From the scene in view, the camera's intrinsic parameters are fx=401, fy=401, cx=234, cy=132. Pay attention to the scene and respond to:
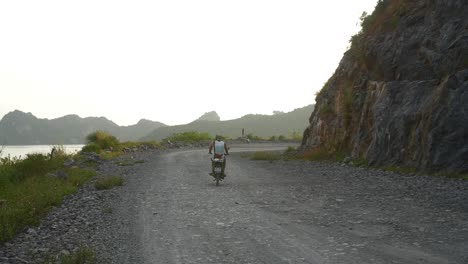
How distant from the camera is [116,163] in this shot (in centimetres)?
2830

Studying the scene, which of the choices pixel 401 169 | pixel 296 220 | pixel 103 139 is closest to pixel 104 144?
pixel 103 139

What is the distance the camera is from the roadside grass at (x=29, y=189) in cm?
1070

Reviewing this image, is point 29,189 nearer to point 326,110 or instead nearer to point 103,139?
point 326,110

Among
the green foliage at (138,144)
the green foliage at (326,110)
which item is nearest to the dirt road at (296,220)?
the green foliage at (326,110)

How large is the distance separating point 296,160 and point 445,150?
1296 cm

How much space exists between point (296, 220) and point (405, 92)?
44.9 ft

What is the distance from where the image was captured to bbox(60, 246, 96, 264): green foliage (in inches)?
291

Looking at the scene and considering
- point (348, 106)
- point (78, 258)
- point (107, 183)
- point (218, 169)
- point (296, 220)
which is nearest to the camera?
point (78, 258)

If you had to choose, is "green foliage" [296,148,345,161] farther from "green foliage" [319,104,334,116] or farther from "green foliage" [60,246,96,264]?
"green foliage" [60,246,96,264]

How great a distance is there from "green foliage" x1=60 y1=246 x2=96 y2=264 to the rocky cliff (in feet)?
48.0

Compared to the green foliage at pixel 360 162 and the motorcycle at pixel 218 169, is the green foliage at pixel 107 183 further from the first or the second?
the green foliage at pixel 360 162

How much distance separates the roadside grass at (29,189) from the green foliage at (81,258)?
2.82 metres

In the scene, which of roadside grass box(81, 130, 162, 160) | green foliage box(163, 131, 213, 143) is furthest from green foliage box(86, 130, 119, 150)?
green foliage box(163, 131, 213, 143)

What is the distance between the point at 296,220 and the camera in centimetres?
1112
